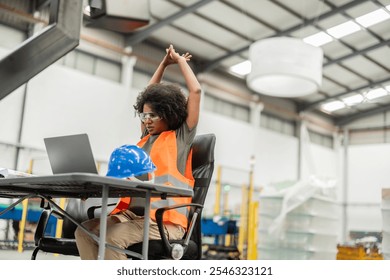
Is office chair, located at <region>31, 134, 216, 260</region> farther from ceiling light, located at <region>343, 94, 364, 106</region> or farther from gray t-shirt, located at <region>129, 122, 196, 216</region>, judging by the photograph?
ceiling light, located at <region>343, 94, 364, 106</region>

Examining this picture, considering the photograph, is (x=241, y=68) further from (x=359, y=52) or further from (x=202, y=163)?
(x=202, y=163)

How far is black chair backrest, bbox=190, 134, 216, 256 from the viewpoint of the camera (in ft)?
6.08

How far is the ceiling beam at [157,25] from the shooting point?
728cm

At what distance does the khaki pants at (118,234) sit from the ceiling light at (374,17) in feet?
7.93

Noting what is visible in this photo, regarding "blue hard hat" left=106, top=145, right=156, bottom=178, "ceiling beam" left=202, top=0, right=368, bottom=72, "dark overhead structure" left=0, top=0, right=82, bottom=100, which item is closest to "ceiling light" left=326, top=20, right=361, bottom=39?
"ceiling beam" left=202, top=0, right=368, bottom=72

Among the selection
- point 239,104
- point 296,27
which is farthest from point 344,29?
point 239,104

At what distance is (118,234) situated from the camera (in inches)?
58.4

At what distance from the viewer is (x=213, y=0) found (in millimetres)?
6996

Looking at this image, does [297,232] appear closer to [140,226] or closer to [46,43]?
[140,226]

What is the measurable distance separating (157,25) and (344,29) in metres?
4.11

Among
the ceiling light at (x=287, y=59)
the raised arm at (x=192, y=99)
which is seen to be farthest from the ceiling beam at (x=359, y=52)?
the raised arm at (x=192, y=99)

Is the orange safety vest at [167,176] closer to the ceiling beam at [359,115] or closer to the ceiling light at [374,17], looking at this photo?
the ceiling beam at [359,115]

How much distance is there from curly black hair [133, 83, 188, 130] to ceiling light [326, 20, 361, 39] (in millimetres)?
2833
